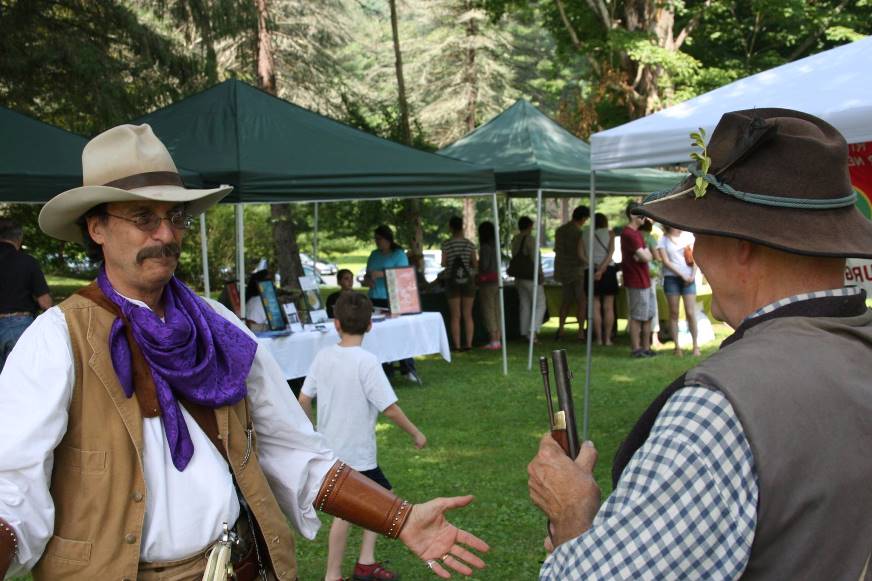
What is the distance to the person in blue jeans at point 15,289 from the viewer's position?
816cm

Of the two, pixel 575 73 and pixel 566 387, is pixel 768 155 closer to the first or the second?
pixel 566 387

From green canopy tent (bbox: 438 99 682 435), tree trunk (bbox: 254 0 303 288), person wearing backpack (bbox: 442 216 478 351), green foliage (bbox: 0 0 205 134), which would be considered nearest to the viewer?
green canopy tent (bbox: 438 99 682 435)

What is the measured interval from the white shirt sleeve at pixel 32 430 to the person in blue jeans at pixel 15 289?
6.54 meters

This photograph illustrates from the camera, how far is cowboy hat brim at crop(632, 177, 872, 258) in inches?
63.5

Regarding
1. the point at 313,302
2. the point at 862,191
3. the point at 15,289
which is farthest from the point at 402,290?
the point at 862,191

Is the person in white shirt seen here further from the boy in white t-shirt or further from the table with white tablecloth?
the boy in white t-shirt

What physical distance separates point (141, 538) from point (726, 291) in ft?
4.63

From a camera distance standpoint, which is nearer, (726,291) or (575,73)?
(726,291)

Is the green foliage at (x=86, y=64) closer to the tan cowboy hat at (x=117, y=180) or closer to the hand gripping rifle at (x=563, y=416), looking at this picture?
the tan cowboy hat at (x=117, y=180)

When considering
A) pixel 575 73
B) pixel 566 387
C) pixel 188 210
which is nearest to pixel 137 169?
pixel 188 210

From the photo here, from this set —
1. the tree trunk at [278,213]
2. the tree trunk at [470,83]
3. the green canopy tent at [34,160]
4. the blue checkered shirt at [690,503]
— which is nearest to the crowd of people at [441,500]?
the blue checkered shirt at [690,503]

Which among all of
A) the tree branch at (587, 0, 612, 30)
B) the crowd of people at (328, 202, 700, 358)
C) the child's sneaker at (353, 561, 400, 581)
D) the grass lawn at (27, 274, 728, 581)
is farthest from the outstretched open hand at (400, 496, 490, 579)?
the tree branch at (587, 0, 612, 30)

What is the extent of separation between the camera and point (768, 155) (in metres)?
1.66

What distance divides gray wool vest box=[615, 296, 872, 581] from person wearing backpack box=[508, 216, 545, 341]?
39.5ft
